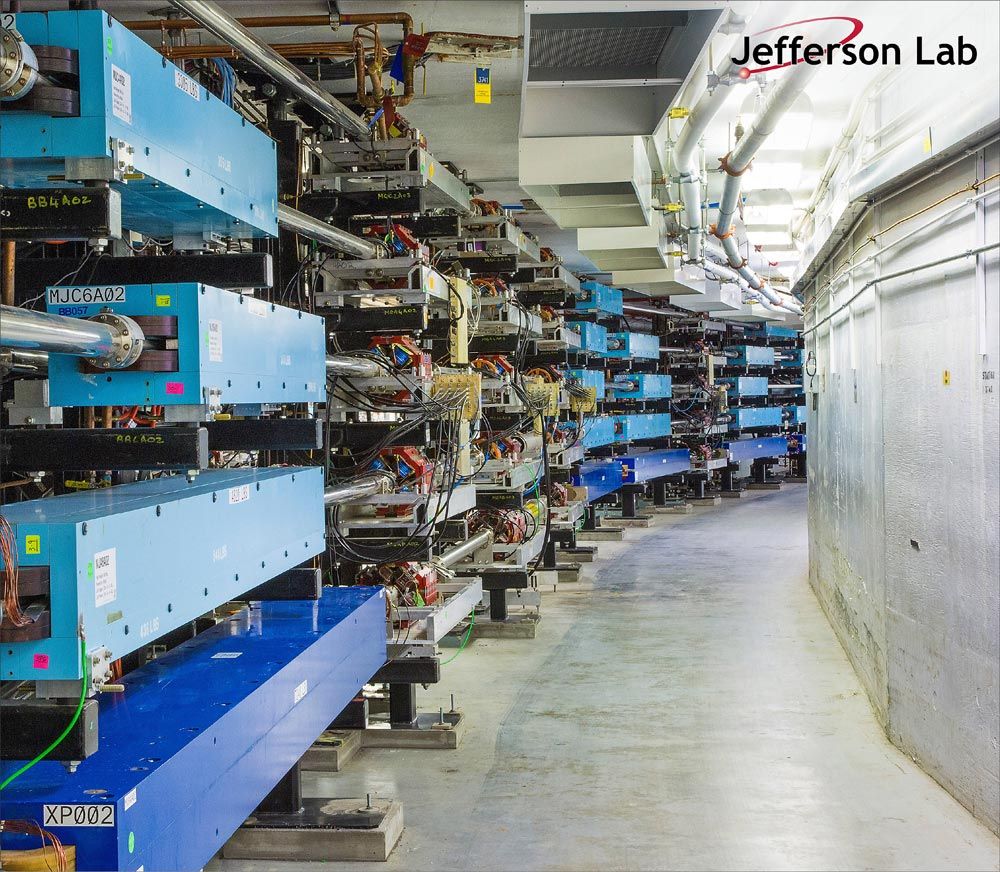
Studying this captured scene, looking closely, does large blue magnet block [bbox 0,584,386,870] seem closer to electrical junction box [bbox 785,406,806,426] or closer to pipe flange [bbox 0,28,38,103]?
pipe flange [bbox 0,28,38,103]

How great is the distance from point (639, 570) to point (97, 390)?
786 centimetres

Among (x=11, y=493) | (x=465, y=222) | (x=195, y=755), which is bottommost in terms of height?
(x=195, y=755)

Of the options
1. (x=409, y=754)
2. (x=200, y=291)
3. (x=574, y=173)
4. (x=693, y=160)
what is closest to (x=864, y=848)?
(x=409, y=754)

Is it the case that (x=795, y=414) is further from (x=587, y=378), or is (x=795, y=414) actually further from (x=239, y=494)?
(x=239, y=494)

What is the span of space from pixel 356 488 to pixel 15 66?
265 centimetres

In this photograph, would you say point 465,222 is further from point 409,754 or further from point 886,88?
point 409,754

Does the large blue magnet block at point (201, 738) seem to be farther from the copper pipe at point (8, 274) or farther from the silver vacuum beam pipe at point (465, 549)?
the silver vacuum beam pipe at point (465, 549)

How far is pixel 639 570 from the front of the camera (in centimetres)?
983

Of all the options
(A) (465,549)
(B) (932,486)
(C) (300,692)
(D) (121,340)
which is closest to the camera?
(D) (121,340)

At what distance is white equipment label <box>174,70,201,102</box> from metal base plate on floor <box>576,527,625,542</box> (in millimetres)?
9490

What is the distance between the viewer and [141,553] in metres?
2.17

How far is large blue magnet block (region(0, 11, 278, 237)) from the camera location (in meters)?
2.15

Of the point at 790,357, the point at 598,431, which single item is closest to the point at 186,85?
the point at 598,431

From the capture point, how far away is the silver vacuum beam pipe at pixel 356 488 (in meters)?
4.28
